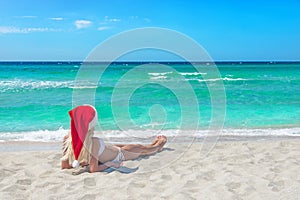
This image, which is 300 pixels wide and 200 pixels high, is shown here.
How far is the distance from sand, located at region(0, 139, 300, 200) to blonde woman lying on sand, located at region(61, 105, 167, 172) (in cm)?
18

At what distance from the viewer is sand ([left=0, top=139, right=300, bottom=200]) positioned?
4070 mm

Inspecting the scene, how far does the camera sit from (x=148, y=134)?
8.77 m

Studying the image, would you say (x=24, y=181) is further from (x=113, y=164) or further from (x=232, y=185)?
(x=232, y=185)

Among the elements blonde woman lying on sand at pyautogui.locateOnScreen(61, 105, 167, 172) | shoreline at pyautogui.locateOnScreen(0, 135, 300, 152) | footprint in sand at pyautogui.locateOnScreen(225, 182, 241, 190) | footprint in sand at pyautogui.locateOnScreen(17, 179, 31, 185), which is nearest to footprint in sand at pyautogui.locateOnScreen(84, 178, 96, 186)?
blonde woman lying on sand at pyautogui.locateOnScreen(61, 105, 167, 172)

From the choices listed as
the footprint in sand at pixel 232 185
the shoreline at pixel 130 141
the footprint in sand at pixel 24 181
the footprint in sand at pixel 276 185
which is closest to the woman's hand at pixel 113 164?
the footprint in sand at pixel 24 181

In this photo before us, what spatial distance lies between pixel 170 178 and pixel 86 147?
1319mm

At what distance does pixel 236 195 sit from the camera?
4.00m

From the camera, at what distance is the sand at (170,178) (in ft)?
13.4

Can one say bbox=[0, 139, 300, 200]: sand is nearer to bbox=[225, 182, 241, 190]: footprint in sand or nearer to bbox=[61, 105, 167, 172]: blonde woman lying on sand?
bbox=[225, 182, 241, 190]: footprint in sand

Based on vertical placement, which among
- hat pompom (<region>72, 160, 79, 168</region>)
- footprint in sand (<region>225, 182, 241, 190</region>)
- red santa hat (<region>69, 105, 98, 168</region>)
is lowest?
footprint in sand (<region>225, 182, 241, 190</region>)

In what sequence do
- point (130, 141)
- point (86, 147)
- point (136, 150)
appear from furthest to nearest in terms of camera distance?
1. point (130, 141)
2. point (136, 150)
3. point (86, 147)

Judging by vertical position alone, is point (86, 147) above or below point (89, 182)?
above

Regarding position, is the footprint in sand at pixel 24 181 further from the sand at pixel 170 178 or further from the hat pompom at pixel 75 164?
the hat pompom at pixel 75 164

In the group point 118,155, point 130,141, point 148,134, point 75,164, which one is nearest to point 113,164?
point 118,155
